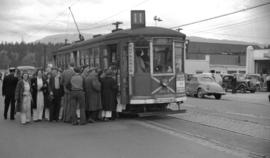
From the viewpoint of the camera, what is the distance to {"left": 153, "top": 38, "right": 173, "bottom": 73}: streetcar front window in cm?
1235

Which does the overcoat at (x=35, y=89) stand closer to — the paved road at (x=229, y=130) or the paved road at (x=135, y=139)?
the paved road at (x=135, y=139)

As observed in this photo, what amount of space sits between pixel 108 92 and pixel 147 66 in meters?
1.62

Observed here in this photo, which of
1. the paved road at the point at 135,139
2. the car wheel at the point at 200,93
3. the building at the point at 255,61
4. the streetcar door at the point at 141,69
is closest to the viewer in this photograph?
the paved road at the point at 135,139

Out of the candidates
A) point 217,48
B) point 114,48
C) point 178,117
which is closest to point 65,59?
point 114,48

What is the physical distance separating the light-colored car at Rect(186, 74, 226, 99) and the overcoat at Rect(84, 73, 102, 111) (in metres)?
13.7

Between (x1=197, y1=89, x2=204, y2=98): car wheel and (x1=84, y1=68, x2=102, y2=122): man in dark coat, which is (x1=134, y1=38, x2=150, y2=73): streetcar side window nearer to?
(x1=84, y1=68, x2=102, y2=122): man in dark coat

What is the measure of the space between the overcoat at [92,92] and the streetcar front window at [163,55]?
2112 mm

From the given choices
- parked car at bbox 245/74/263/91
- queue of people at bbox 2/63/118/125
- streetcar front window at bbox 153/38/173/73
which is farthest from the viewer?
parked car at bbox 245/74/263/91

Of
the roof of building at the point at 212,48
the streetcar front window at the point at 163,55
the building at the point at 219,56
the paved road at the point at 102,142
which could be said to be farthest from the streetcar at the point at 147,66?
the roof of building at the point at 212,48

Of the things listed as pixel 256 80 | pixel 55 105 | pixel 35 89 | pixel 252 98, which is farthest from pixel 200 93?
pixel 35 89

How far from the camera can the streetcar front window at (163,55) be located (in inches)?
486

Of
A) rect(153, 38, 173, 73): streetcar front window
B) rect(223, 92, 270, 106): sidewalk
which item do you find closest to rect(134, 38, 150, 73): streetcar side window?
rect(153, 38, 173, 73): streetcar front window

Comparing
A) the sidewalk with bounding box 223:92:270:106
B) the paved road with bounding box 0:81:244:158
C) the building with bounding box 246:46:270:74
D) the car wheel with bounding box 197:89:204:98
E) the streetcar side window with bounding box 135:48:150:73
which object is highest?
the building with bounding box 246:46:270:74

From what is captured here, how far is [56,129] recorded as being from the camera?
34.5 feet
